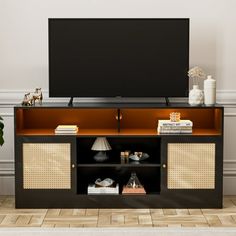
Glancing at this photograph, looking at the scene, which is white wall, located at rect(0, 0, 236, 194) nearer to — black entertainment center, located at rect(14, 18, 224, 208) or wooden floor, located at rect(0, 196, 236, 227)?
black entertainment center, located at rect(14, 18, 224, 208)

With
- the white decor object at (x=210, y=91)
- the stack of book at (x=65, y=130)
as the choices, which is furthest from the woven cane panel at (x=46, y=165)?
the white decor object at (x=210, y=91)

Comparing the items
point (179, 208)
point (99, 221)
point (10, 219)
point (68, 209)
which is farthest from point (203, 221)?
point (10, 219)

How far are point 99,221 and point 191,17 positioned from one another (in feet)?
5.80

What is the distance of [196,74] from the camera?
173 inches

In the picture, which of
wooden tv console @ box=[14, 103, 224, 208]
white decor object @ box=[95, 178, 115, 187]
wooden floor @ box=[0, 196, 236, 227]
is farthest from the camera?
white decor object @ box=[95, 178, 115, 187]

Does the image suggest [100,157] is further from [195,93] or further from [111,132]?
[195,93]

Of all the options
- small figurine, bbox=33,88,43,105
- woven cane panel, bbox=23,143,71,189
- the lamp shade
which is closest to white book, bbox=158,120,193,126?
the lamp shade

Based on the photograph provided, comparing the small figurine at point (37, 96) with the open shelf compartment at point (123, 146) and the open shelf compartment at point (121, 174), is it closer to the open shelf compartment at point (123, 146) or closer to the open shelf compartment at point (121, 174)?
the open shelf compartment at point (123, 146)

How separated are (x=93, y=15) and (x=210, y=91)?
1.10 metres

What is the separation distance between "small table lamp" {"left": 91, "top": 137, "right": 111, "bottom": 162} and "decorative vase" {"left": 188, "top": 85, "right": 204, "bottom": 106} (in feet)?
2.29

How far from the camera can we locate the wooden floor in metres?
3.90

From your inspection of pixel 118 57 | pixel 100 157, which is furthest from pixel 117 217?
pixel 118 57

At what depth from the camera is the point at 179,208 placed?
4.30 meters

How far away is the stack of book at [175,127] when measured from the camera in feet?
14.0
